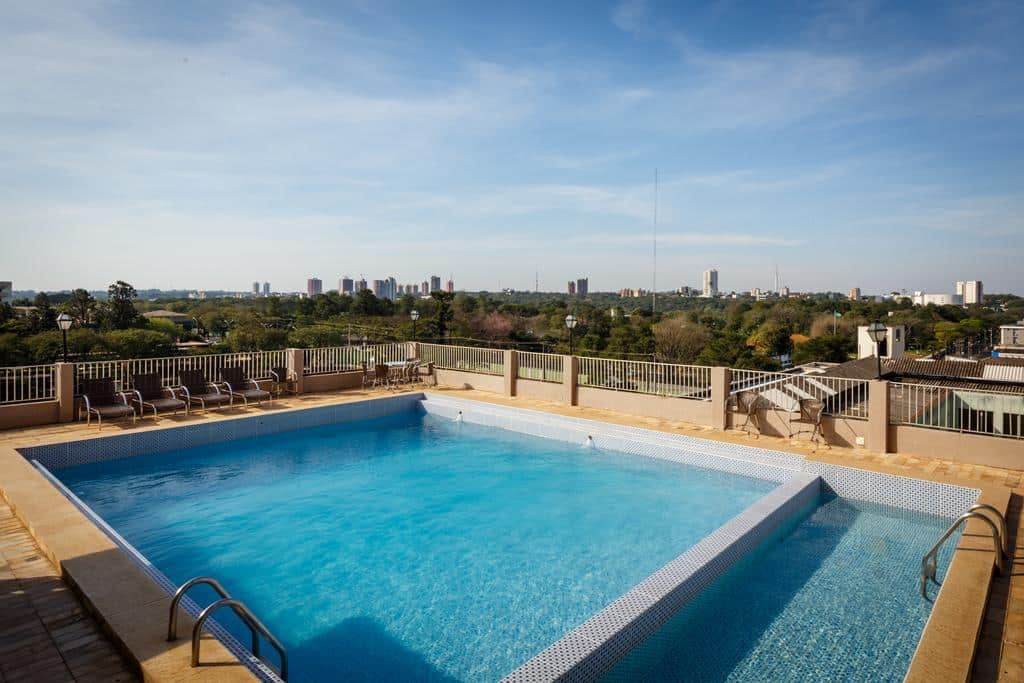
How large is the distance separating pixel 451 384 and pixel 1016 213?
29.7 metres

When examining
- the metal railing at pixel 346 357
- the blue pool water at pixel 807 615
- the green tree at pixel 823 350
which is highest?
the metal railing at pixel 346 357

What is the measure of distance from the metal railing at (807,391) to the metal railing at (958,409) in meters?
0.53

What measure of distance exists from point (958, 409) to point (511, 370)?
8296mm

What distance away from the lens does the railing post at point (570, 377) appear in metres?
12.6

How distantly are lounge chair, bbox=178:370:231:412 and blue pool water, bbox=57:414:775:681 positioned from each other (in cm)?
142

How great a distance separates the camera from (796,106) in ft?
57.2

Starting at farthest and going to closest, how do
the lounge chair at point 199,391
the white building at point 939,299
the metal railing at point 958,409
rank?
the white building at point 939,299
the lounge chair at point 199,391
the metal railing at point 958,409

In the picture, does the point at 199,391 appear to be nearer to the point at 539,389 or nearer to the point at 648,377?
the point at 539,389

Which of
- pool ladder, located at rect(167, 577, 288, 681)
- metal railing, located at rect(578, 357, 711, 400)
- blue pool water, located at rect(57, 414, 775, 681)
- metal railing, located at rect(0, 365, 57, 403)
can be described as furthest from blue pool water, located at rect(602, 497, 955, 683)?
metal railing, located at rect(0, 365, 57, 403)

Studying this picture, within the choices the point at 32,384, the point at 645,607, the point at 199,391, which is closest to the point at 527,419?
the point at 199,391

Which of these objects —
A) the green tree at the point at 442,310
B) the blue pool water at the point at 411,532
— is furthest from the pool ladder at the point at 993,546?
the green tree at the point at 442,310

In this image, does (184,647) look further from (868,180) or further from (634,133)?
(868,180)

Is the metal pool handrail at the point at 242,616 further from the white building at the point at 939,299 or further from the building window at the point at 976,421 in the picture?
the white building at the point at 939,299

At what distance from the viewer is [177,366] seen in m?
12.0
